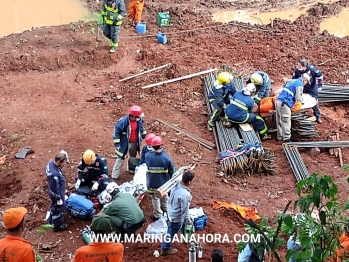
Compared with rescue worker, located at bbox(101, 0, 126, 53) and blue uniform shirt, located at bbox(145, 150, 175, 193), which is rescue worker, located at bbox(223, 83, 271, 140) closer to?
blue uniform shirt, located at bbox(145, 150, 175, 193)

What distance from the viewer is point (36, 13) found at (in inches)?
739

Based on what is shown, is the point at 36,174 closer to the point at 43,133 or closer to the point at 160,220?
the point at 43,133

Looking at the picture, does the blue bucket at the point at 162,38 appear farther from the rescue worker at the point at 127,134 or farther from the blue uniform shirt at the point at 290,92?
the rescue worker at the point at 127,134

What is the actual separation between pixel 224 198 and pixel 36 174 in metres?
3.69

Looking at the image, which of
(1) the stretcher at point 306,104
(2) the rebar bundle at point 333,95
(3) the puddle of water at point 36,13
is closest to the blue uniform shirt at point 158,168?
(1) the stretcher at point 306,104

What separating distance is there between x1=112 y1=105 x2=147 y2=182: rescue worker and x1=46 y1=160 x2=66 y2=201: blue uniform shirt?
1.60 m

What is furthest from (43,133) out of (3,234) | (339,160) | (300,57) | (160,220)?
(300,57)

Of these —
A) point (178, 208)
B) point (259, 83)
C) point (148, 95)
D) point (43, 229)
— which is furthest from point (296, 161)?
point (43, 229)

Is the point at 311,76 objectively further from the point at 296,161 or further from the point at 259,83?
the point at 296,161

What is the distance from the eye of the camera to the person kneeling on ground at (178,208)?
7.62 m

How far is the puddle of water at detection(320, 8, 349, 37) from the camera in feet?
58.5

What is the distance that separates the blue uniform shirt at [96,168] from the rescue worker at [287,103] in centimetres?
420

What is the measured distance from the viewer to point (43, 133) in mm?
11703

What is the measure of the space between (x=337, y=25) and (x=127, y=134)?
37.4 feet
